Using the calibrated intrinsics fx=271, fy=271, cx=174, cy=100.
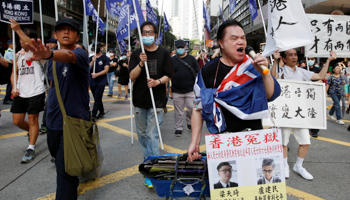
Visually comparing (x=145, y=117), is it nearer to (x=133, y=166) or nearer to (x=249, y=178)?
(x=133, y=166)

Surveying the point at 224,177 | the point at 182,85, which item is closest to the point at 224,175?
the point at 224,177

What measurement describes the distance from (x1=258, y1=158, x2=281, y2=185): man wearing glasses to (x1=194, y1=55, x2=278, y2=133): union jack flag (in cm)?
33

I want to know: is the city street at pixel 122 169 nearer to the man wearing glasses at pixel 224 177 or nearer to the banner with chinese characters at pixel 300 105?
the banner with chinese characters at pixel 300 105

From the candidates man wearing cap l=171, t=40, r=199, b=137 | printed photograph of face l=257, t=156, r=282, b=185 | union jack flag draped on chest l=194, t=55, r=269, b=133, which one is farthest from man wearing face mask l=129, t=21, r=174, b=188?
man wearing cap l=171, t=40, r=199, b=137

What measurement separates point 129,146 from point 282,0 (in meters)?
3.43

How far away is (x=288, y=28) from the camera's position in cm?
342

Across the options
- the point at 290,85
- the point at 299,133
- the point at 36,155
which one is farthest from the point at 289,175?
the point at 36,155

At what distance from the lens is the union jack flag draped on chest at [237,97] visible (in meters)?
1.93

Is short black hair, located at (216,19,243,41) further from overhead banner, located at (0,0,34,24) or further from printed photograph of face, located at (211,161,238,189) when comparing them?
overhead banner, located at (0,0,34,24)

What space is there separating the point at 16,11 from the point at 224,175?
14.9 feet

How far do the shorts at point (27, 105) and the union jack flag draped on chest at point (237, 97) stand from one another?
3.32 meters

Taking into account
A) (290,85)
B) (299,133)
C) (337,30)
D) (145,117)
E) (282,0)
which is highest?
(282,0)

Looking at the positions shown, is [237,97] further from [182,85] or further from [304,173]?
[182,85]

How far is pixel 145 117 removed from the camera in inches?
145
